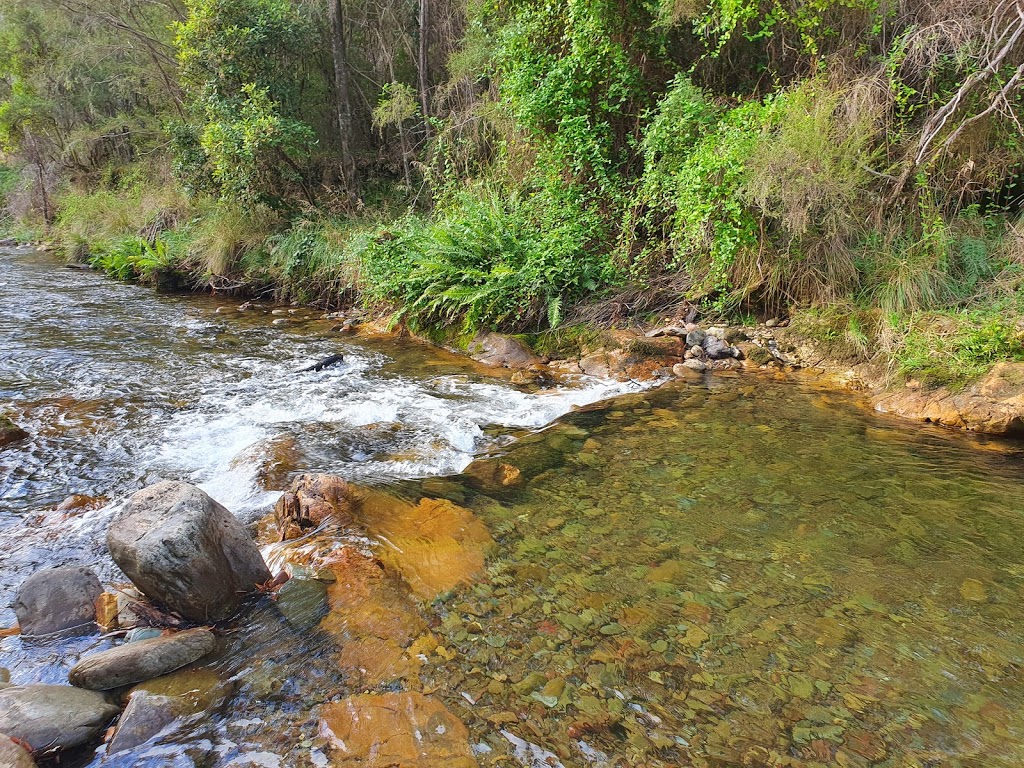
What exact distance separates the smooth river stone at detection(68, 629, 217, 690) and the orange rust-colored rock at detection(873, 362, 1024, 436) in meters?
5.80

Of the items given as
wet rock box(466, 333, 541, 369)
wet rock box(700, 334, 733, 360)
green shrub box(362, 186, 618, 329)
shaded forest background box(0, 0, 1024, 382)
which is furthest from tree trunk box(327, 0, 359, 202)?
wet rock box(700, 334, 733, 360)

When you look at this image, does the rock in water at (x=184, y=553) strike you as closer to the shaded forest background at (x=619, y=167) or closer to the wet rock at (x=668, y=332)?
the shaded forest background at (x=619, y=167)

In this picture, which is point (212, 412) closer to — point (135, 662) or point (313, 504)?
point (313, 504)

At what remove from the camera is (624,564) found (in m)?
3.28

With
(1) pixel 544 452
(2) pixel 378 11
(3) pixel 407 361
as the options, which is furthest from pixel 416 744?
(2) pixel 378 11

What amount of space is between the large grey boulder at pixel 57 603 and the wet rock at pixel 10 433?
269 centimetres

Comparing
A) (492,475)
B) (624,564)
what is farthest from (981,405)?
(492,475)

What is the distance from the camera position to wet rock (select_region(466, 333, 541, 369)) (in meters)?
7.41

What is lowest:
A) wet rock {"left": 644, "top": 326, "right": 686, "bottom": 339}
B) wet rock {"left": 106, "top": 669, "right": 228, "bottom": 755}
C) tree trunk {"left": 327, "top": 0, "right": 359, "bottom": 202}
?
wet rock {"left": 106, "top": 669, "right": 228, "bottom": 755}

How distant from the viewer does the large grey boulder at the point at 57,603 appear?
2857 millimetres

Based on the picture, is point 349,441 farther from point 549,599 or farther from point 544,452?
point 549,599

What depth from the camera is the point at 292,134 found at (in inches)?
455

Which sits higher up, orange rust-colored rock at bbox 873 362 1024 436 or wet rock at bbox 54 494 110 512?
orange rust-colored rock at bbox 873 362 1024 436

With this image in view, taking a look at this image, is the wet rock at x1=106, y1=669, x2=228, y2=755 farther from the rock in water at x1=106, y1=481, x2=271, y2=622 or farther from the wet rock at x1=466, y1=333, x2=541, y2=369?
the wet rock at x1=466, y1=333, x2=541, y2=369
